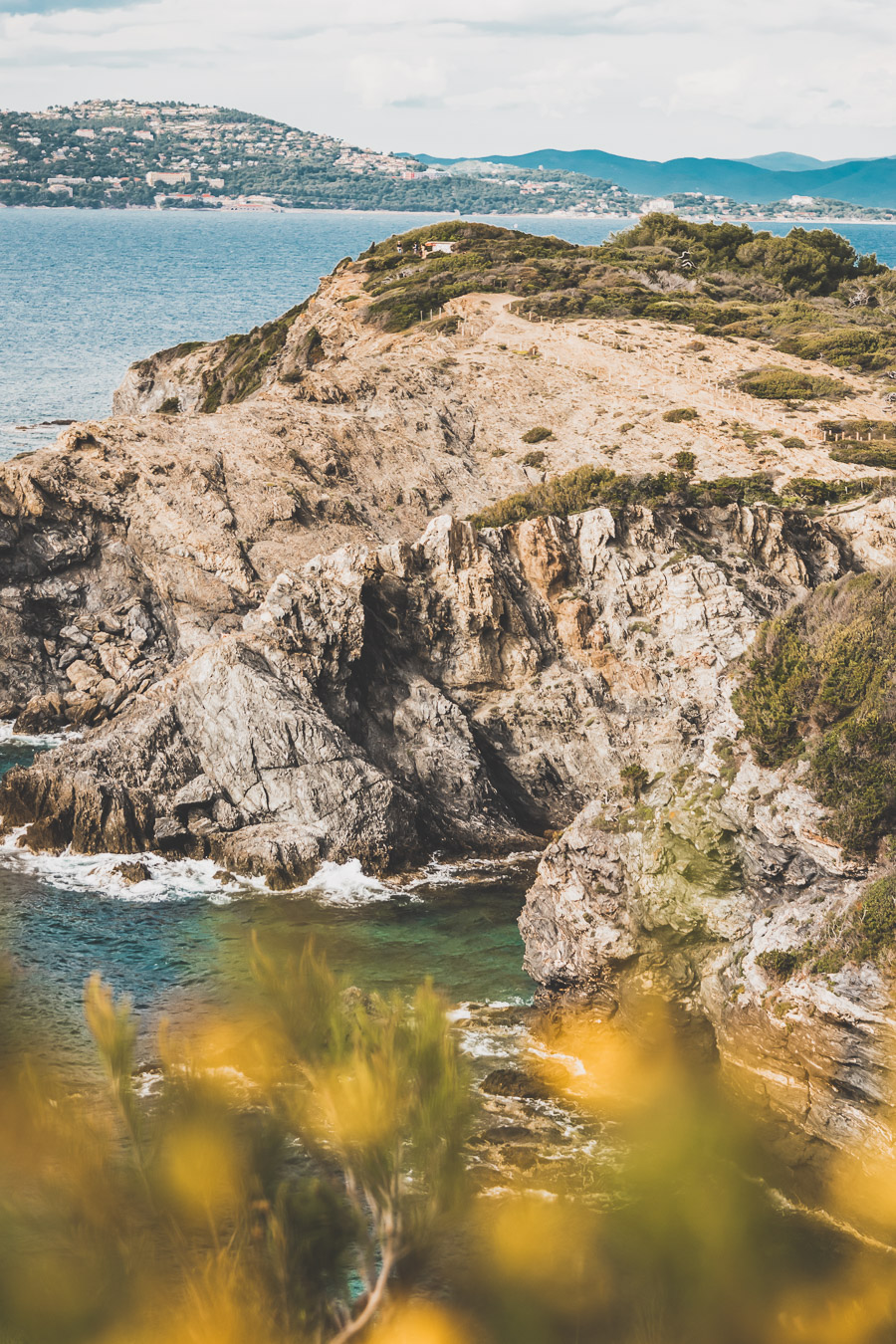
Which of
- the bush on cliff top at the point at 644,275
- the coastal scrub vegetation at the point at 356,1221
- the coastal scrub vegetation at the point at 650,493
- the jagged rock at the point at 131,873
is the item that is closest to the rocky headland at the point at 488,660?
the coastal scrub vegetation at the point at 650,493

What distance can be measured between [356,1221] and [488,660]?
26384 millimetres

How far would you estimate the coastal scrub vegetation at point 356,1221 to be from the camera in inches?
462

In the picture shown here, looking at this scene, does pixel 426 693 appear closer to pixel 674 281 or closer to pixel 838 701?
pixel 838 701

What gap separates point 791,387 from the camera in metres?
55.2

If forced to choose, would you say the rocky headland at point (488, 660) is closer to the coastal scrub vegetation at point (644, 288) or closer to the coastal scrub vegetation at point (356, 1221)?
the coastal scrub vegetation at point (356, 1221)

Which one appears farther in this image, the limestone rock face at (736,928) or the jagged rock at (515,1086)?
the jagged rock at (515,1086)

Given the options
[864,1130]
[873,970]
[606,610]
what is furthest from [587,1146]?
[606,610]

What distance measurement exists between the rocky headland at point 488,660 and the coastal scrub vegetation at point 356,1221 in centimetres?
275

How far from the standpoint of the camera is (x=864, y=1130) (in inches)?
705

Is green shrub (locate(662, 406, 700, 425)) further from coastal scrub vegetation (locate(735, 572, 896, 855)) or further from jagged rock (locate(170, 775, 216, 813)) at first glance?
jagged rock (locate(170, 775, 216, 813))

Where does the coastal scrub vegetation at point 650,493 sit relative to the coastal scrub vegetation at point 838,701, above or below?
above

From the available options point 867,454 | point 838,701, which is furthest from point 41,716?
point 867,454

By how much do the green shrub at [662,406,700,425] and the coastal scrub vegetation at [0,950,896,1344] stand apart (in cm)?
3884

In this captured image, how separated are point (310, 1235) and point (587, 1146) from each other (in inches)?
309
